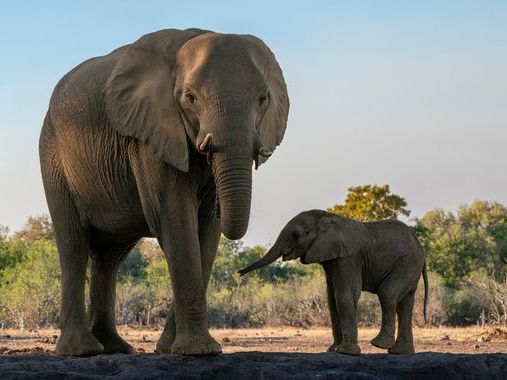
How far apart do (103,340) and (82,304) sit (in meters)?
0.62

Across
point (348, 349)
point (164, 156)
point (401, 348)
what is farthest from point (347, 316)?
point (164, 156)

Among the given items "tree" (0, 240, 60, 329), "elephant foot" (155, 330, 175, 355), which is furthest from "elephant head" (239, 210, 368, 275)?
"tree" (0, 240, 60, 329)

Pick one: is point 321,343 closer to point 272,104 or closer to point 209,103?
point 272,104

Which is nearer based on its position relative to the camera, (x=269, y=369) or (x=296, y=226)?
(x=269, y=369)

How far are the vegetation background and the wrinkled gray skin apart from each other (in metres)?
20.8

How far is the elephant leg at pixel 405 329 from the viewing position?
1181 centimetres

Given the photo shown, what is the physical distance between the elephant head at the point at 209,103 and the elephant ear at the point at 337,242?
122 inches

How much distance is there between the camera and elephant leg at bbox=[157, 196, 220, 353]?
336 inches

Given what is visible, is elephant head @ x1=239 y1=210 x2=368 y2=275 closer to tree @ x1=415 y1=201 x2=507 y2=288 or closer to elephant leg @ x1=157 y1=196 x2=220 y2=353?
elephant leg @ x1=157 y1=196 x2=220 y2=353

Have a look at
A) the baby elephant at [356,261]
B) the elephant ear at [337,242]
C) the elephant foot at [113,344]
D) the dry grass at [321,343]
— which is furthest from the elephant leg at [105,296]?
the dry grass at [321,343]

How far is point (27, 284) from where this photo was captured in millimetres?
32344

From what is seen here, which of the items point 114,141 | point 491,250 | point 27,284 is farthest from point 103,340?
point 491,250

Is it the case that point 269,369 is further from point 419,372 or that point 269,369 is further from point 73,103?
point 73,103

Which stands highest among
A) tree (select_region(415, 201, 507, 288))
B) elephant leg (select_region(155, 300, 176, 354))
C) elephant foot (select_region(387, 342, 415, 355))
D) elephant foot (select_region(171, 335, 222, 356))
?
tree (select_region(415, 201, 507, 288))
